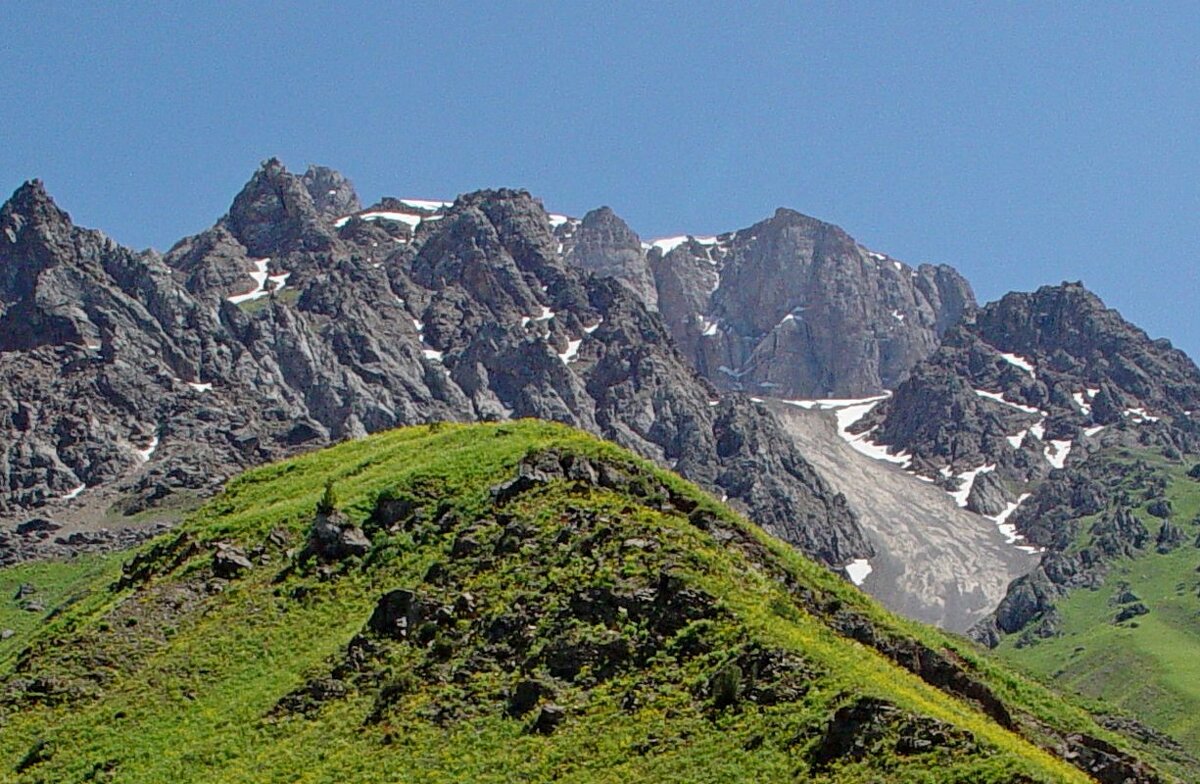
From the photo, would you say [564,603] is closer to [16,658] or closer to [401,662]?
[401,662]

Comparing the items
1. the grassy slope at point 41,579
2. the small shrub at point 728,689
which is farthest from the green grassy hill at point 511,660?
the grassy slope at point 41,579

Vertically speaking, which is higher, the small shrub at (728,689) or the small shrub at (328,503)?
the small shrub at (328,503)

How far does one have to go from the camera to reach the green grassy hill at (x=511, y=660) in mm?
32000

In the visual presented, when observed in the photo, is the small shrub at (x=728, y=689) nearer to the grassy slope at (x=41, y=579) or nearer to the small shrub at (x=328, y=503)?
the small shrub at (x=328, y=503)

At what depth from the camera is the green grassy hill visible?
105ft

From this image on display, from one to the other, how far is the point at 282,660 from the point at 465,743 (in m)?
8.52

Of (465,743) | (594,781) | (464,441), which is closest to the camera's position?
(594,781)

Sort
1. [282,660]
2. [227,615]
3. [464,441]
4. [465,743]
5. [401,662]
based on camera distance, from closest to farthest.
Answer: [465,743] < [401,662] < [282,660] < [227,615] < [464,441]

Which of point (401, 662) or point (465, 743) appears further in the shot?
point (401, 662)

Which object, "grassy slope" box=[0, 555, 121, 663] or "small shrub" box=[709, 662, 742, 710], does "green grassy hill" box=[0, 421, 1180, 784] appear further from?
"grassy slope" box=[0, 555, 121, 663]

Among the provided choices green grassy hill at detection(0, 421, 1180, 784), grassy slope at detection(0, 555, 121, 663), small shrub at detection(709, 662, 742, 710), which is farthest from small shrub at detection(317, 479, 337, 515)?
grassy slope at detection(0, 555, 121, 663)

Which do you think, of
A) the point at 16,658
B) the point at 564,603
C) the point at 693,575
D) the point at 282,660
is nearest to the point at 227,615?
the point at 282,660

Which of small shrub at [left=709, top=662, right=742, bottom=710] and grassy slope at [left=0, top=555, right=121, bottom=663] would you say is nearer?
small shrub at [left=709, top=662, right=742, bottom=710]

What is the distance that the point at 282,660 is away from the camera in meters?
40.2
